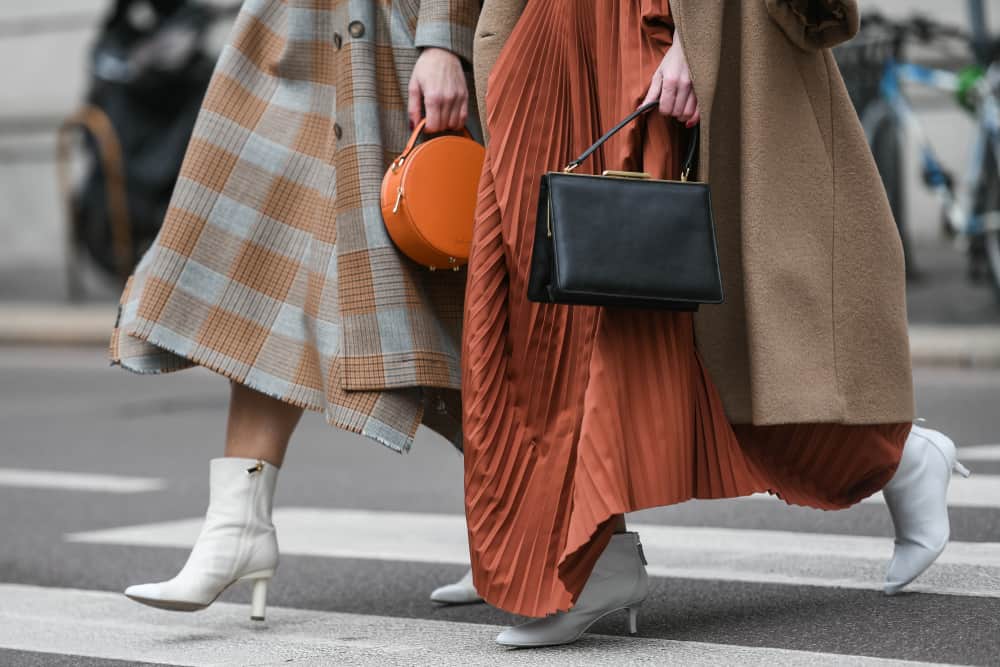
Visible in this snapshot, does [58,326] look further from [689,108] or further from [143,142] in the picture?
[689,108]

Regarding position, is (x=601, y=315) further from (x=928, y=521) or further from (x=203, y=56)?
(x=203, y=56)

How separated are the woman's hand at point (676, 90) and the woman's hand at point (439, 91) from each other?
461 mm

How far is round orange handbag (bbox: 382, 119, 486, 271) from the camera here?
349 centimetres

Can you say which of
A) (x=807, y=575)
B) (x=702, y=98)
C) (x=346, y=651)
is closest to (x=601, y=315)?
(x=702, y=98)

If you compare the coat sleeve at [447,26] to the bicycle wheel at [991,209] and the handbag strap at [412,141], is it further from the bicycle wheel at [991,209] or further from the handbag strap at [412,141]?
the bicycle wheel at [991,209]

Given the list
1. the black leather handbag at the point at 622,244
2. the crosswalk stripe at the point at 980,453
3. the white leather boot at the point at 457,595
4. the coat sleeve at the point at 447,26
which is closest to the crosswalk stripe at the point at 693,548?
the white leather boot at the point at 457,595

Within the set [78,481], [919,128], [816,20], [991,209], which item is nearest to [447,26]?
[816,20]

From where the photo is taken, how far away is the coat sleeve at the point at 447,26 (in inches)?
141

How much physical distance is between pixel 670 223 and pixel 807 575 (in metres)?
1.20

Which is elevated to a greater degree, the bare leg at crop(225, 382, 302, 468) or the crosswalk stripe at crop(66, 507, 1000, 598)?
the bare leg at crop(225, 382, 302, 468)

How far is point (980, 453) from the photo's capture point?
6035 mm

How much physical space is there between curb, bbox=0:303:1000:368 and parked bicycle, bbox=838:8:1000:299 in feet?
1.82

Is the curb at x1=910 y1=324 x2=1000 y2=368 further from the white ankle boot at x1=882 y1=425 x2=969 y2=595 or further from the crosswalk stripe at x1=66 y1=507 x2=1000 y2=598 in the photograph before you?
the white ankle boot at x1=882 y1=425 x2=969 y2=595

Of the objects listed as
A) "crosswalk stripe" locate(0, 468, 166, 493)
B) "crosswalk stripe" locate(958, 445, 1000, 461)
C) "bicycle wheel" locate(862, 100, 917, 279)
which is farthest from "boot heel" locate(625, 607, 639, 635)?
"bicycle wheel" locate(862, 100, 917, 279)
